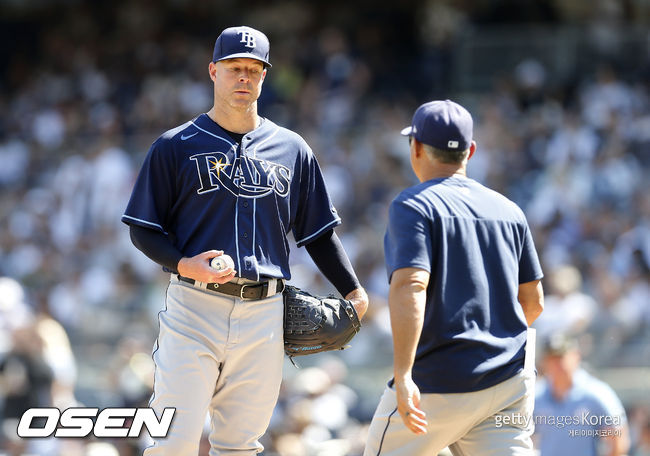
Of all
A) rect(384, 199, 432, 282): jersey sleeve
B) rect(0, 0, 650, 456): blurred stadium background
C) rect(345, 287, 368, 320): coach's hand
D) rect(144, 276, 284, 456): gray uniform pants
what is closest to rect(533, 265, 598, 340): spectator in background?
rect(0, 0, 650, 456): blurred stadium background

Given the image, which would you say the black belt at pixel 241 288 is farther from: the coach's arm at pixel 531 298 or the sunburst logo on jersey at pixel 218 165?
the coach's arm at pixel 531 298

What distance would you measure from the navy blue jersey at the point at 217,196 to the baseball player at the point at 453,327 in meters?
0.53

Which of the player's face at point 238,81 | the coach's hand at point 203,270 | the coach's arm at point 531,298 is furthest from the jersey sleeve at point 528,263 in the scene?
the player's face at point 238,81

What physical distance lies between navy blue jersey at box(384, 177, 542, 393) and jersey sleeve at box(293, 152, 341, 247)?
0.52 metres

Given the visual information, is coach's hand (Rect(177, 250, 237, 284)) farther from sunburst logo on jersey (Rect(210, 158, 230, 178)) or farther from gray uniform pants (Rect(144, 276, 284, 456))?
sunburst logo on jersey (Rect(210, 158, 230, 178))

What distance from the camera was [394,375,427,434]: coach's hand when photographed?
315 centimetres

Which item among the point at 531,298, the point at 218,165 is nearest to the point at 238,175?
the point at 218,165

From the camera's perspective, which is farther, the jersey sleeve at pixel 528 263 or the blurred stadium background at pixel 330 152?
the blurred stadium background at pixel 330 152

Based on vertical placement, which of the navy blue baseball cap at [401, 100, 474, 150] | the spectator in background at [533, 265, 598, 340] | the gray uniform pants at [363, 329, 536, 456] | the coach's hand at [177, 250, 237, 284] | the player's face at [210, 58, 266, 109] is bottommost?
the spectator in background at [533, 265, 598, 340]

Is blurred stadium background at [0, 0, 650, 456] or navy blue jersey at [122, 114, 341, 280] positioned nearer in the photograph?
navy blue jersey at [122, 114, 341, 280]

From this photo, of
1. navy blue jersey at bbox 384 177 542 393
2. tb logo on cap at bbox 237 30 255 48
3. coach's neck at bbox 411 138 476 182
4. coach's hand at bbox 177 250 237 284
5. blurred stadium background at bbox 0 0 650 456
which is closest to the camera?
navy blue jersey at bbox 384 177 542 393

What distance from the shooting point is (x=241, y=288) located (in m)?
3.55

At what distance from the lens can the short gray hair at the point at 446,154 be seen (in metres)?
3.47

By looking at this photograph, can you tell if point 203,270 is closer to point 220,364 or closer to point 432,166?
point 220,364
